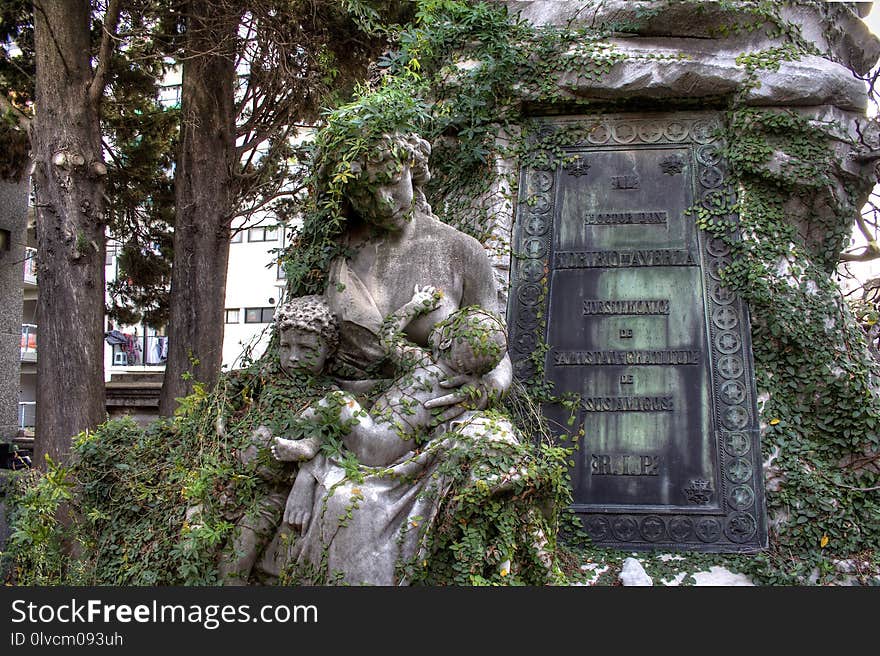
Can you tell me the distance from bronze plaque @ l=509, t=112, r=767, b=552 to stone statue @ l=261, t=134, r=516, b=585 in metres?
0.87

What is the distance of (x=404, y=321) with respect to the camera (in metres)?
4.20

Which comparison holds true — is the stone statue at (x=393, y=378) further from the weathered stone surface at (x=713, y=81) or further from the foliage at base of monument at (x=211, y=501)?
the weathered stone surface at (x=713, y=81)

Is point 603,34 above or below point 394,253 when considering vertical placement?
above

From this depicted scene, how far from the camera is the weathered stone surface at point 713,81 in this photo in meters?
5.21

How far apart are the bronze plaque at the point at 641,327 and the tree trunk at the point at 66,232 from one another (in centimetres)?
478

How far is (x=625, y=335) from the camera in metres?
5.03

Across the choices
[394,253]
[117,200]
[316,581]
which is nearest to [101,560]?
[316,581]

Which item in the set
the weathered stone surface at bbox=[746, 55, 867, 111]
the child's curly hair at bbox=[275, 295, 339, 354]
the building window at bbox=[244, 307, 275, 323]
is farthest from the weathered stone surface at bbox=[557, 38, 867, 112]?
the building window at bbox=[244, 307, 275, 323]

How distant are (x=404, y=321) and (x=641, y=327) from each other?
1712 millimetres

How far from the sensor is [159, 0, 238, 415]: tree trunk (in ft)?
29.7

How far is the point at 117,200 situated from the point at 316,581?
28.6ft

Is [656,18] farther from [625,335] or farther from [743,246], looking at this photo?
[625,335]

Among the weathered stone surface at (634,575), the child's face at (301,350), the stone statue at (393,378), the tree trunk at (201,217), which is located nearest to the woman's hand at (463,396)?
the stone statue at (393,378)

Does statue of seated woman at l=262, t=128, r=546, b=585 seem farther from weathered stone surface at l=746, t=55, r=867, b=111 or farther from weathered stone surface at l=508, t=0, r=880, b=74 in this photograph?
weathered stone surface at l=746, t=55, r=867, b=111
